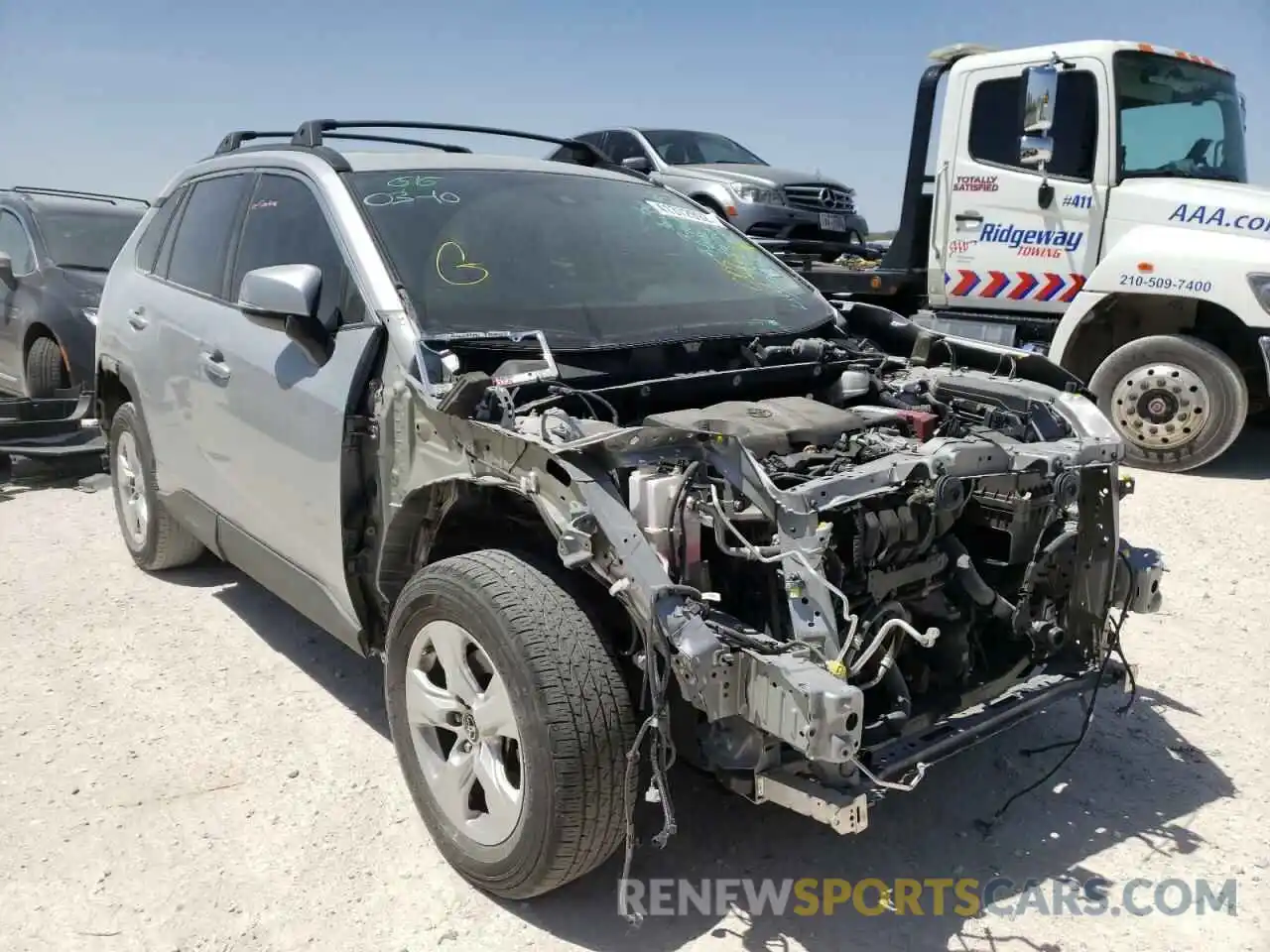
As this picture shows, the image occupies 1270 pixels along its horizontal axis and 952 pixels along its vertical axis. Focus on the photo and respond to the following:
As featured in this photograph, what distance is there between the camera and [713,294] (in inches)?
155

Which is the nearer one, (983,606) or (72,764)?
(983,606)

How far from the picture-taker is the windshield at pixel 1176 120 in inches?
294

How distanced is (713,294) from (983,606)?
1.53 m

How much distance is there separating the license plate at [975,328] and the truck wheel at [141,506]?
5.38 m

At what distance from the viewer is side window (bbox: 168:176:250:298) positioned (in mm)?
4273

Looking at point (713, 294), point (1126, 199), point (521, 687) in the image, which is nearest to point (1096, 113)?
point (1126, 199)

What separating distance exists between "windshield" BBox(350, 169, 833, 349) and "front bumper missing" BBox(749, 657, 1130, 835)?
5.00ft

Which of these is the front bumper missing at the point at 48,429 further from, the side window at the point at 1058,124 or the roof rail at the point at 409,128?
the side window at the point at 1058,124

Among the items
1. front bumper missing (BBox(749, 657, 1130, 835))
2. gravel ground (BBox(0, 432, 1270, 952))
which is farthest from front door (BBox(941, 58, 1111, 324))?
front bumper missing (BBox(749, 657, 1130, 835))

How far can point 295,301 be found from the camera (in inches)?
127

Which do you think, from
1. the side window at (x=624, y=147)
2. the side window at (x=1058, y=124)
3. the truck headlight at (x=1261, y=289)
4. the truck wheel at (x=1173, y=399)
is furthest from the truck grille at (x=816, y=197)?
the truck headlight at (x=1261, y=289)

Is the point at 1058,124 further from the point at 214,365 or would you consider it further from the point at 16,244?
the point at 16,244

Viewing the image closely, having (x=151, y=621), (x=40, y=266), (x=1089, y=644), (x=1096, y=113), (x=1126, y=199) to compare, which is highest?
(x=1096, y=113)

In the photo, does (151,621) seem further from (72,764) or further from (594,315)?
(594,315)
